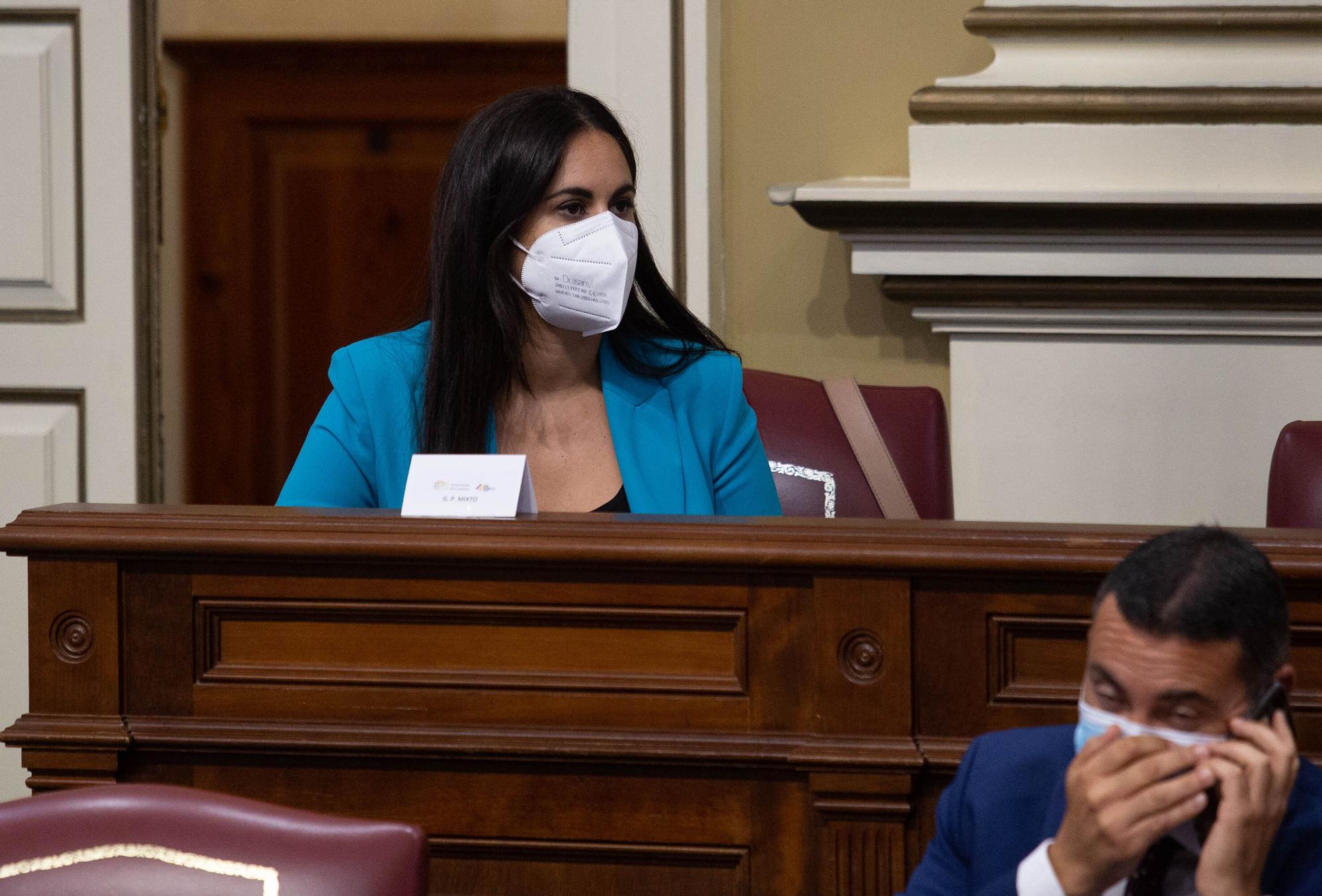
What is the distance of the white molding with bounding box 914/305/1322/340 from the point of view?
121 inches

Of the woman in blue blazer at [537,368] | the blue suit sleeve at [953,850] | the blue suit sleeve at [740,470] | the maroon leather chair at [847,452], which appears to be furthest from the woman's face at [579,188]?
the blue suit sleeve at [953,850]

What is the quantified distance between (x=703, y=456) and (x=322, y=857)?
130cm

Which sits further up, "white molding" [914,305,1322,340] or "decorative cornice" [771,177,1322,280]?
"decorative cornice" [771,177,1322,280]

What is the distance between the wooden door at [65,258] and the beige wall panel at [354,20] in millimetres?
1449

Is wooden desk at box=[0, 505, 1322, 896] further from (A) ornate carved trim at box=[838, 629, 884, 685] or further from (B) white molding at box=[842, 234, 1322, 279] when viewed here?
(B) white molding at box=[842, 234, 1322, 279]

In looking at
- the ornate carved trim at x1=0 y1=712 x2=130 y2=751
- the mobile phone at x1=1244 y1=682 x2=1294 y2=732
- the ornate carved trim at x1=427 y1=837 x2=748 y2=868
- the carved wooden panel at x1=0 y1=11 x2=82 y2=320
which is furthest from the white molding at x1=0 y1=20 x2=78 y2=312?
the mobile phone at x1=1244 y1=682 x2=1294 y2=732

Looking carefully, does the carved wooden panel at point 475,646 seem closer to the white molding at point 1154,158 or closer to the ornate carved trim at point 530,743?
the ornate carved trim at point 530,743

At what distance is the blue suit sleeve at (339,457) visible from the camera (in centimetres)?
216

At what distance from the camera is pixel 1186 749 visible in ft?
3.78

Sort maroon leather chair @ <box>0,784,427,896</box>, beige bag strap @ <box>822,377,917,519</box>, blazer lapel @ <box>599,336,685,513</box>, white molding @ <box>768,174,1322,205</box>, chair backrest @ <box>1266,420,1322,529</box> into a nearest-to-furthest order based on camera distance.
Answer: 1. maroon leather chair @ <box>0,784,427,896</box>
2. chair backrest @ <box>1266,420,1322,529</box>
3. blazer lapel @ <box>599,336,685,513</box>
4. beige bag strap @ <box>822,377,917,519</box>
5. white molding @ <box>768,174,1322,205</box>

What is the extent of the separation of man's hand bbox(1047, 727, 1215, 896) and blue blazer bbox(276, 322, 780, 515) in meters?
1.14

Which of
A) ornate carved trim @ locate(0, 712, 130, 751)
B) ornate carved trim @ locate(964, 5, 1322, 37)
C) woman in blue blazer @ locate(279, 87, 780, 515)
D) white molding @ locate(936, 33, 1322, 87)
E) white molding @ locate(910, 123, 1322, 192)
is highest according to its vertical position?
ornate carved trim @ locate(964, 5, 1322, 37)

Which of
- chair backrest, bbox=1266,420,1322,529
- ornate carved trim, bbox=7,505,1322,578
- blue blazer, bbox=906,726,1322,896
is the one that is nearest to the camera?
blue blazer, bbox=906,726,1322,896

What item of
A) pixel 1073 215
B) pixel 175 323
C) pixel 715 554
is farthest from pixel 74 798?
pixel 175 323
